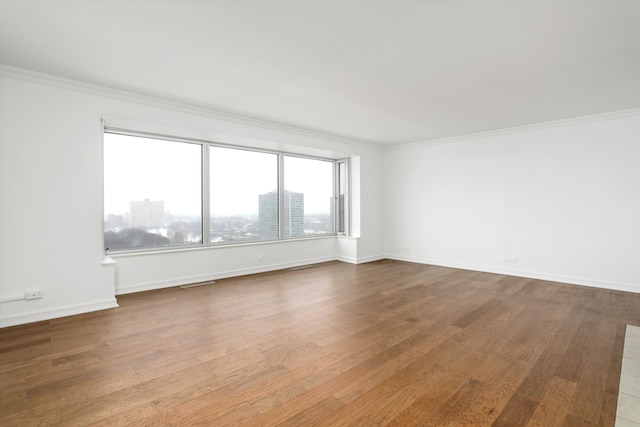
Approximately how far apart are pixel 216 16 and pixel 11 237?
121 inches

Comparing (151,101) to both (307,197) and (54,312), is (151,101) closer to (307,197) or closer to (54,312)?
(54,312)

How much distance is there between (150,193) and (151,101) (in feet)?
4.72

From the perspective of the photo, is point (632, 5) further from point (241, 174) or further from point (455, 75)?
point (241, 174)

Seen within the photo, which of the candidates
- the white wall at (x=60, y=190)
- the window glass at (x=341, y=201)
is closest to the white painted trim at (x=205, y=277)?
the white wall at (x=60, y=190)

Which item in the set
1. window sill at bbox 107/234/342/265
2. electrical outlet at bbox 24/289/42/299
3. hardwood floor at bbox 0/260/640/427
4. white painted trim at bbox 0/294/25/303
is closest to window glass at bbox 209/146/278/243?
window sill at bbox 107/234/342/265

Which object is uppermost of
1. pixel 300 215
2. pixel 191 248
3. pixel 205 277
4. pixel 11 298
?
pixel 300 215

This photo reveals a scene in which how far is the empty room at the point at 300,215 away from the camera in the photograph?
2.17 m

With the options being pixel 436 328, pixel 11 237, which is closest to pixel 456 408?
pixel 436 328

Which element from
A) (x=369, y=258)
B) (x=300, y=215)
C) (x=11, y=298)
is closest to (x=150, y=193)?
(x=11, y=298)

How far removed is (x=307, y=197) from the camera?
699 centimetres

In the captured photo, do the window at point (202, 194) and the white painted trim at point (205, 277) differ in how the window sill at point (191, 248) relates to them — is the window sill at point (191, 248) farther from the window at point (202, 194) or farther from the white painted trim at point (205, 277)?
the white painted trim at point (205, 277)

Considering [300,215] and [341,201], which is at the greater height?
[341,201]

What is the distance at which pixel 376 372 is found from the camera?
2.33 metres

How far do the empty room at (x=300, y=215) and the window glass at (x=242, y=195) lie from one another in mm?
40
